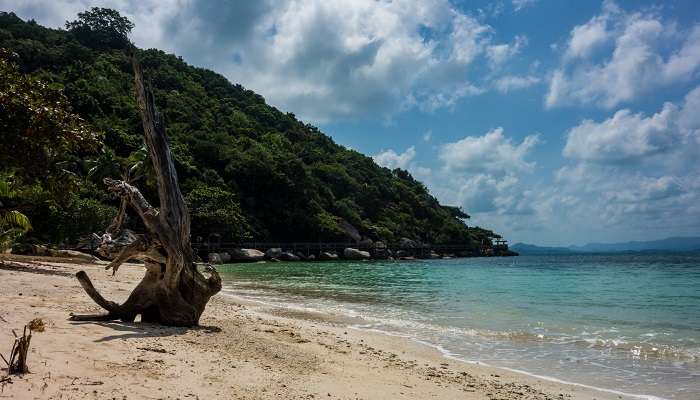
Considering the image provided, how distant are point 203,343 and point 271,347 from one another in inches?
42.2

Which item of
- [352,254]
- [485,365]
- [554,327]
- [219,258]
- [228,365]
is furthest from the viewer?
[352,254]

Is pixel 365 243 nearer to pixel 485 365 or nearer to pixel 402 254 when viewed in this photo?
pixel 402 254

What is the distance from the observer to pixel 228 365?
20.3 ft

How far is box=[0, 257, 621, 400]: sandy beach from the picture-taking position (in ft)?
15.8

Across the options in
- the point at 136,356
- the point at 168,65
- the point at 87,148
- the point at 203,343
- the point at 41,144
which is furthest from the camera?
the point at 168,65

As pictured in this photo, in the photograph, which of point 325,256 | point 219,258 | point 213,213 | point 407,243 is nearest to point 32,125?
point 219,258

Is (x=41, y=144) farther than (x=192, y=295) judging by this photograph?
Yes

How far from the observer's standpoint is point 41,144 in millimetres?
11945

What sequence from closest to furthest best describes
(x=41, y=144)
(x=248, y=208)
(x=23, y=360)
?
(x=23, y=360), (x=41, y=144), (x=248, y=208)

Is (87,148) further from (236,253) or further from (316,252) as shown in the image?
(316,252)

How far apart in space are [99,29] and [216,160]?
50815 mm

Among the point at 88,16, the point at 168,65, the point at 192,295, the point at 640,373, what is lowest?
the point at 640,373

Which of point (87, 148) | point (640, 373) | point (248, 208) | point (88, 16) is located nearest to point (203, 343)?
point (640, 373)

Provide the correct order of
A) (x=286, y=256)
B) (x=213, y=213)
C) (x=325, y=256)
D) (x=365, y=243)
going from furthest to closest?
(x=365, y=243), (x=325, y=256), (x=286, y=256), (x=213, y=213)
